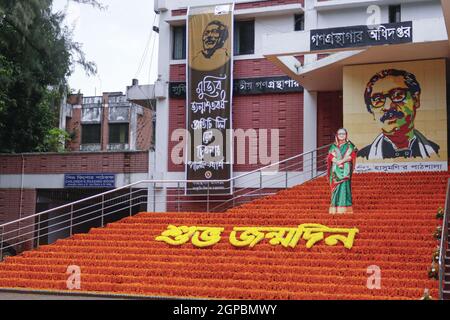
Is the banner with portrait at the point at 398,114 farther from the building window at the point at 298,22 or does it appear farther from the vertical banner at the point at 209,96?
the vertical banner at the point at 209,96

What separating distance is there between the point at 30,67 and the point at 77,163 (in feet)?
11.4

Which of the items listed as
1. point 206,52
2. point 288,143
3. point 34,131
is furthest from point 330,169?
point 34,131

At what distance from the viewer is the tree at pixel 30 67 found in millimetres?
18938

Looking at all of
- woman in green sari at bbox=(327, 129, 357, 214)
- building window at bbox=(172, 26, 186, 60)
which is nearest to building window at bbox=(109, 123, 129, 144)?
building window at bbox=(172, 26, 186, 60)

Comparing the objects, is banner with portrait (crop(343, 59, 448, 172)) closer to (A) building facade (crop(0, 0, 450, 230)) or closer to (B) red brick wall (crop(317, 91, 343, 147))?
(A) building facade (crop(0, 0, 450, 230))

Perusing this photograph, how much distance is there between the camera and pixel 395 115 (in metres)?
17.1

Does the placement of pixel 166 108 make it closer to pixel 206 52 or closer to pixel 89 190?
pixel 206 52

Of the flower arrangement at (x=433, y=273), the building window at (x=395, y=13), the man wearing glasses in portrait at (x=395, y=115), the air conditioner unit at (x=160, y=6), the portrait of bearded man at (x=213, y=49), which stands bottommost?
the flower arrangement at (x=433, y=273)

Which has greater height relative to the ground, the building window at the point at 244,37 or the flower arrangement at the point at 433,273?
the building window at the point at 244,37

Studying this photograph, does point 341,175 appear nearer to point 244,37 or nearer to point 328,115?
point 328,115

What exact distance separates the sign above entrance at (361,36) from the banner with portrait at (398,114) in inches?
69.5

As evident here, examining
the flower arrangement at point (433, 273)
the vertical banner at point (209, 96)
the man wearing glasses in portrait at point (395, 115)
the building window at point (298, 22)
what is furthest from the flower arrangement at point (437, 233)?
the building window at point (298, 22)

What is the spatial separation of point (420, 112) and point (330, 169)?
3.99 meters

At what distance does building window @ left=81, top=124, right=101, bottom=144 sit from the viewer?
38.1 metres
